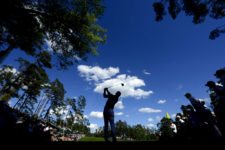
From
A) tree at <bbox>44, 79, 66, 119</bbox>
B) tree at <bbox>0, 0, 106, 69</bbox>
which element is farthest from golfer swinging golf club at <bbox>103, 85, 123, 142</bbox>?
tree at <bbox>44, 79, 66, 119</bbox>

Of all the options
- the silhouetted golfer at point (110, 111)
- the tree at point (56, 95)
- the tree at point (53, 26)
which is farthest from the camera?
the tree at point (56, 95)

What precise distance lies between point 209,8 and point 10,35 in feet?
45.2

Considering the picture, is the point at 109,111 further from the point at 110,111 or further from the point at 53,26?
the point at 53,26

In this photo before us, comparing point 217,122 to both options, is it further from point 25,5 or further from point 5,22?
point 25,5

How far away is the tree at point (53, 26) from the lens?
1356 centimetres

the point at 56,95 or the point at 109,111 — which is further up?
the point at 56,95

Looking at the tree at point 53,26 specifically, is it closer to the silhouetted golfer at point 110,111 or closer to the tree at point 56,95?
the silhouetted golfer at point 110,111

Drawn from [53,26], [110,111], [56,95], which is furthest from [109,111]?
[56,95]

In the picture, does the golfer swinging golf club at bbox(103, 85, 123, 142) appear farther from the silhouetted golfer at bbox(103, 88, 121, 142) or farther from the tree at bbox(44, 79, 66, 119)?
the tree at bbox(44, 79, 66, 119)

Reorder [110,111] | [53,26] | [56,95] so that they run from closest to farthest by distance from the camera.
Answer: [110,111]
[53,26]
[56,95]

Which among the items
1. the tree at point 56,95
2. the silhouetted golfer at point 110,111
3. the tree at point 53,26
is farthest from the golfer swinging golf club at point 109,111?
the tree at point 56,95

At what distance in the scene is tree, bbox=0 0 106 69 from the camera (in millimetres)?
13562

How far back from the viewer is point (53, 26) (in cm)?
1678

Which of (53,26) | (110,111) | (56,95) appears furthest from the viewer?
(56,95)
